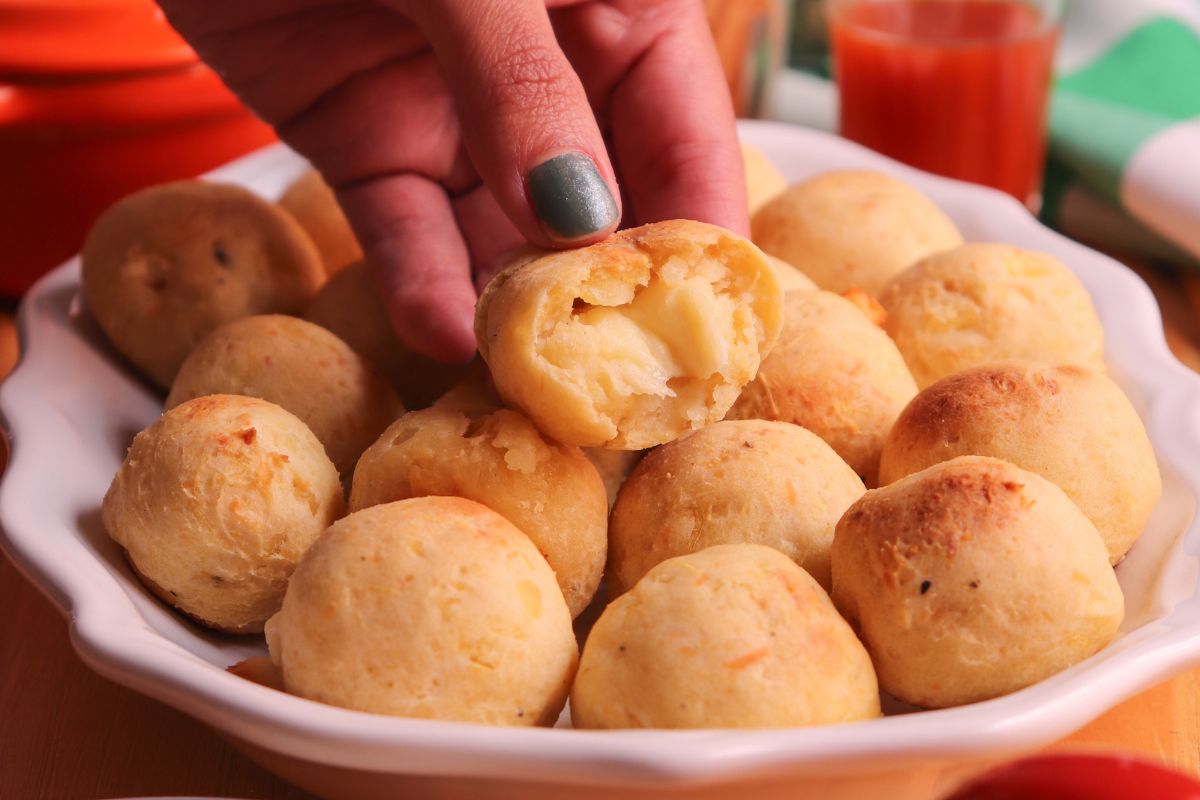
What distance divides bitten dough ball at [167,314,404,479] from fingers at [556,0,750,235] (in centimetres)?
40

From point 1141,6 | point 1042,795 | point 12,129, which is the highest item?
point 1042,795

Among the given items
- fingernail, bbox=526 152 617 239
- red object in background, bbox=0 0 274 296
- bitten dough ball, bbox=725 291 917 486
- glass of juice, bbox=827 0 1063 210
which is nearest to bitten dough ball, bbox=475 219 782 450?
fingernail, bbox=526 152 617 239

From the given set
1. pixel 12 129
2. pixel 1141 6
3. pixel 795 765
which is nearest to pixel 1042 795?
pixel 795 765

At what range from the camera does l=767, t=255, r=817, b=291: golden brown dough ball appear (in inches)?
59.6

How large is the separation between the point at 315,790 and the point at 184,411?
0.38 metres

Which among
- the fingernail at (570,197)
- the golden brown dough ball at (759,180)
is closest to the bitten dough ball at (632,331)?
the fingernail at (570,197)

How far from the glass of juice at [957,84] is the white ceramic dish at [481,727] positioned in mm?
948

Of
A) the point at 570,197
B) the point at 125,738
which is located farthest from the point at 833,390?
the point at 125,738

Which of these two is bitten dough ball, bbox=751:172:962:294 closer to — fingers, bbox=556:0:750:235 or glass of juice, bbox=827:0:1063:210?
fingers, bbox=556:0:750:235

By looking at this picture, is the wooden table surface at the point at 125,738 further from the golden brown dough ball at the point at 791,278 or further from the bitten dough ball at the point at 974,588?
the golden brown dough ball at the point at 791,278

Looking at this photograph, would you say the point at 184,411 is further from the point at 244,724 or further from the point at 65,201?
the point at 65,201

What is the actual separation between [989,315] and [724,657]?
65 centimetres

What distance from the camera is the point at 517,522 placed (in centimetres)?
118

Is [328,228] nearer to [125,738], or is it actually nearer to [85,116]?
[85,116]
